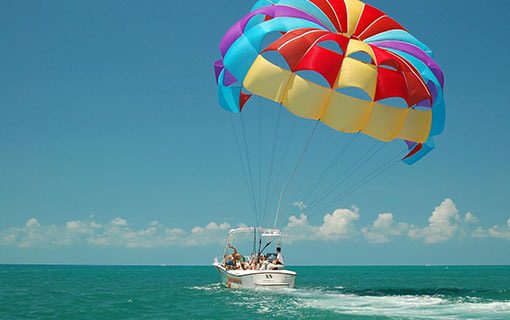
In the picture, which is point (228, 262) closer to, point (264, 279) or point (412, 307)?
point (264, 279)

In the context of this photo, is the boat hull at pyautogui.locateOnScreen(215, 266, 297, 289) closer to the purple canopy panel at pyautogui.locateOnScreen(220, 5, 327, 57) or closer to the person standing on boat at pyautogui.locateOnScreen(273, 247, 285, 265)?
the person standing on boat at pyautogui.locateOnScreen(273, 247, 285, 265)

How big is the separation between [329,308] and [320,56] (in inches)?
304

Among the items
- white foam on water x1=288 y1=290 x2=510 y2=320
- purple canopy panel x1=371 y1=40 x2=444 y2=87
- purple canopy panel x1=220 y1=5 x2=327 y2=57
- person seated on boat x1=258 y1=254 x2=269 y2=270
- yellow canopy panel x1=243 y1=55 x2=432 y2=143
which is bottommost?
white foam on water x1=288 y1=290 x2=510 y2=320

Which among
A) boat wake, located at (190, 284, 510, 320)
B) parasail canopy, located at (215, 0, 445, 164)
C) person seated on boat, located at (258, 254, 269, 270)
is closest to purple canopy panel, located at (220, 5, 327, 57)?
parasail canopy, located at (215, 0, 445, 164)

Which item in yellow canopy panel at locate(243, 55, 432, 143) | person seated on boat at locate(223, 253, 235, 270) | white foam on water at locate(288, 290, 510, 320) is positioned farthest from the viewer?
person seated on boat at locate(223, 253, 235, 270)

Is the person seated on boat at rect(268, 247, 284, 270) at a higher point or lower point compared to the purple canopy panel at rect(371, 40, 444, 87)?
lower

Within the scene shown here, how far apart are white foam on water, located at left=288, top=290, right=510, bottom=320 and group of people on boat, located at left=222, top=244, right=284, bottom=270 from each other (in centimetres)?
166

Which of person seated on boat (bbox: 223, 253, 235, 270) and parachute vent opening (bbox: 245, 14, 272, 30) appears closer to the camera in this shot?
parachute vent opening (bbox: 245, 14, 272, 30)

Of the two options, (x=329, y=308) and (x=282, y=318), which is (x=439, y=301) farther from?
(x=282, y=318)

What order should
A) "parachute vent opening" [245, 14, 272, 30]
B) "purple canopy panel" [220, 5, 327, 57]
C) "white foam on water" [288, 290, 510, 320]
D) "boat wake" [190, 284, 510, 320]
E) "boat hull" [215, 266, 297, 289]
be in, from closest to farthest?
"white foam on water" [288, 290, 510, 320], "boat wake" [190, 284, 510, 320], "purple canopy panel" [220, 5, 327, 57], "parachute vent opening" [245, 14, 272, 30], "boat hull" [215, 266, 297, 289]

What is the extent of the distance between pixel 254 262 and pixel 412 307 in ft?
22.4

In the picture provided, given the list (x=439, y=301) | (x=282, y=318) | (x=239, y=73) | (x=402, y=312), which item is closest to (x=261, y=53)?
(x=239, y=73)

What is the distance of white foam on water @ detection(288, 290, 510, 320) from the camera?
1478 cm

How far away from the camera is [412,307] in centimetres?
1678
